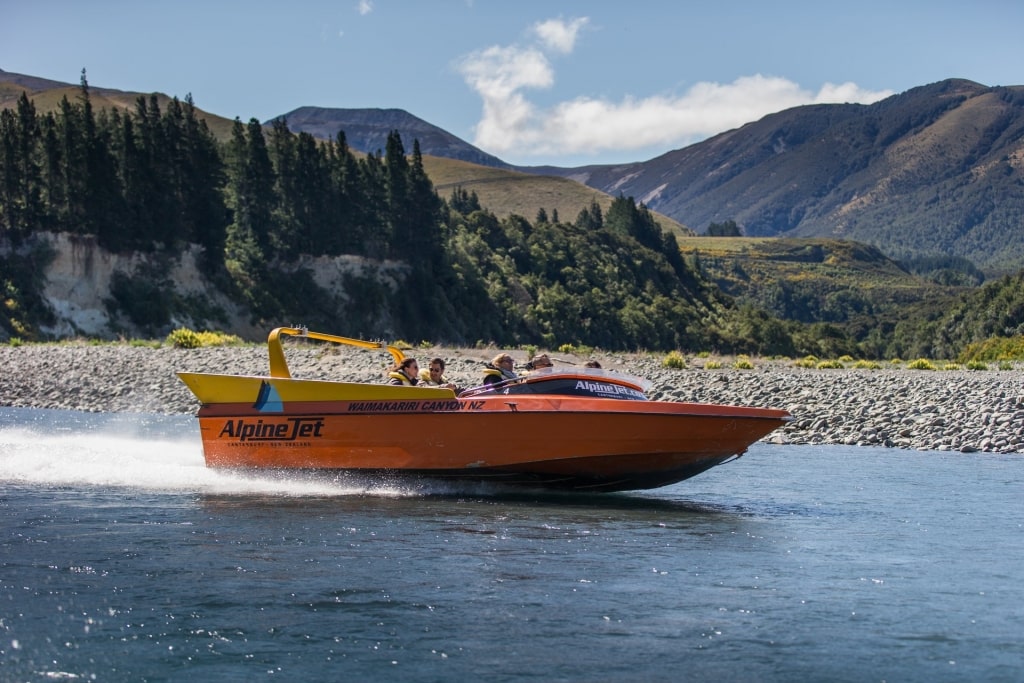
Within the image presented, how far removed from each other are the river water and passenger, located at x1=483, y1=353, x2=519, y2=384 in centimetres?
136

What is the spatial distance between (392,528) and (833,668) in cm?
554

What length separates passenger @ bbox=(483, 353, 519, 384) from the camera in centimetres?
1455

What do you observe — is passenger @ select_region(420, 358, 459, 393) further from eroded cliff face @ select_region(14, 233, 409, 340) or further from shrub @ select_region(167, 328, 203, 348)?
eroded cliff face @ select_region(14, 233, 409, 340)

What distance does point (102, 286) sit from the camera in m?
57.7

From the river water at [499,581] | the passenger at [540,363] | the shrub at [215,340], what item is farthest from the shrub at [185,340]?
the passenger at [540,363]

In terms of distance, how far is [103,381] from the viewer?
33.4 metres

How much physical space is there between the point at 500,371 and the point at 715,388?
45.9 feet

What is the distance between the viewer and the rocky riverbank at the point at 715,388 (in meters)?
21.9

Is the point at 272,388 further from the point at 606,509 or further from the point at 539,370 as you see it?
the point at 606,509

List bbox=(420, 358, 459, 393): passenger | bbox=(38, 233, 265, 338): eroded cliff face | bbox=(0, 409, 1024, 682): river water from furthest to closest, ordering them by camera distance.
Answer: bbox=(38, 233, 265, 338): eroded cliff face < bbox=(420, 358, 459, 393): passenger < bbox=(0, 409, 1024, 682): river water

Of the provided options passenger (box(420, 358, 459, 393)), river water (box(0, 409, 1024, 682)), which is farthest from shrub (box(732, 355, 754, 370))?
passenger (box(420, 358, 459, 393))

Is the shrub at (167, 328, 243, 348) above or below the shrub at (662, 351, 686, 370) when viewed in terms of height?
above

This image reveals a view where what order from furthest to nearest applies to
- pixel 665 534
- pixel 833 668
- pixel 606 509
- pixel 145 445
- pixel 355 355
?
pixel 355 355
pixel 145 445
pixel 606 509
pixel 665 534
pixel 833 668

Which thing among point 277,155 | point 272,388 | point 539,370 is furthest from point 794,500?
point 277,155
